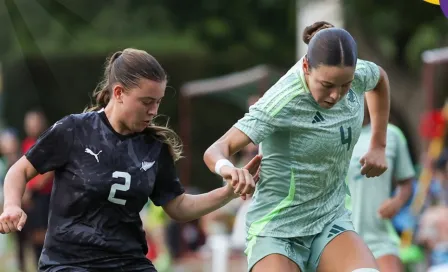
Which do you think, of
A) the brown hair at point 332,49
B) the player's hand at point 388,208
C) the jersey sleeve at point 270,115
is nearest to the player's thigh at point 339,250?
the jersey sleeve at point 270,115

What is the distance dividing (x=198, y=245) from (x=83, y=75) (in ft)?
36.8

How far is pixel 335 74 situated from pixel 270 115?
40 centimetres

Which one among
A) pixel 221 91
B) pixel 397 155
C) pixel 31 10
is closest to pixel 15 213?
pixel 397 155

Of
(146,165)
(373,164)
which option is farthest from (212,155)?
(373,164)

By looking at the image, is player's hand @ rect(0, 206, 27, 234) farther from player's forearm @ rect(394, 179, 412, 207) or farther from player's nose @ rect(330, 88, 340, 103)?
player's forearm @ rect(394, 179, 412, 207)

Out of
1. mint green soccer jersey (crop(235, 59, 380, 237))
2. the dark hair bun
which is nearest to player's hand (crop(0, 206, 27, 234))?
mint green soccer jersey (crop(235, 59, 380, 237))

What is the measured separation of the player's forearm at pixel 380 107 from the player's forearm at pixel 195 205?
1.02 m

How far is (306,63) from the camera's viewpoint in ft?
18.9

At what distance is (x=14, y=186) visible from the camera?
579 cm

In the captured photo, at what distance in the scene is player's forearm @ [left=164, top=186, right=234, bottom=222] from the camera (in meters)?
5.99

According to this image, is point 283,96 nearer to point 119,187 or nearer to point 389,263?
point 119,187

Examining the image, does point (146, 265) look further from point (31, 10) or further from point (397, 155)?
point (31, 10)

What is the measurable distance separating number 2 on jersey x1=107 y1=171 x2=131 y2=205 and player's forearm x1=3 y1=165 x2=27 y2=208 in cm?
46

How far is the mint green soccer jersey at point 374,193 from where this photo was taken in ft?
26.7
